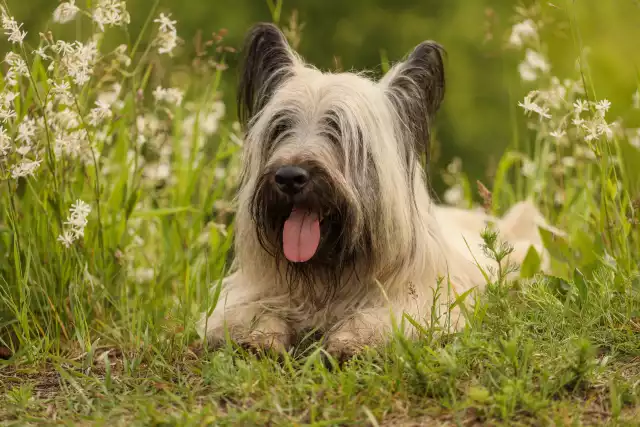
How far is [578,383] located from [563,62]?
9.37m

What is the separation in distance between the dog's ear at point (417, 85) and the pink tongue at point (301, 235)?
686mm

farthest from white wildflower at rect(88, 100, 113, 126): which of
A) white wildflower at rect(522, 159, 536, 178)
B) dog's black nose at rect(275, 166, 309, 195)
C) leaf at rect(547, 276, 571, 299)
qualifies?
white wildflower at rect(522, 159, 536, 178)

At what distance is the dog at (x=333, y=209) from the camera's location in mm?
3900

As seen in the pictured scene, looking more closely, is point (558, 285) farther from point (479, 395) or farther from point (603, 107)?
point (479, 395)

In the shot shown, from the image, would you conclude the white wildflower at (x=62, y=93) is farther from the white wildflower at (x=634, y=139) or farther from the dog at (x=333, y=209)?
the white wildflower at (x=634, y=139)

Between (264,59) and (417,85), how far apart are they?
0.72 meters

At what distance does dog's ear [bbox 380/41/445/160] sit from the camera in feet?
14.0

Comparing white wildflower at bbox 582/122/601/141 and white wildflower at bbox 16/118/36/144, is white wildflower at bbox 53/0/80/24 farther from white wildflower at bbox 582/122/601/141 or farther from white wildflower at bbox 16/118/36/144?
white wildflower at bbox 582/122/601/141

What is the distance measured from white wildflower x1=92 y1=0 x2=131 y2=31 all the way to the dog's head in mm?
614

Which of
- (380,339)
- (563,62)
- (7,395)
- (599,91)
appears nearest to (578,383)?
(380,339)

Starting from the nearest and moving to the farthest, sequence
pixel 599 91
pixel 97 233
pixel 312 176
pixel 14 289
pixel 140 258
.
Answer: pixel 312 176 → pixel 14 289 → pixel 97 233 → pixel 140 258 → pixel 599 91

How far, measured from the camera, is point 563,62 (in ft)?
39.5

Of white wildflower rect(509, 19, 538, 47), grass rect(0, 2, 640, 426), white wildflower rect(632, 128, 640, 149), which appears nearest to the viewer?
grass rect(0, 2, 640, 426)

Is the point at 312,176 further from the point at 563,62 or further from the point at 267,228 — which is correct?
the point at 563,62
